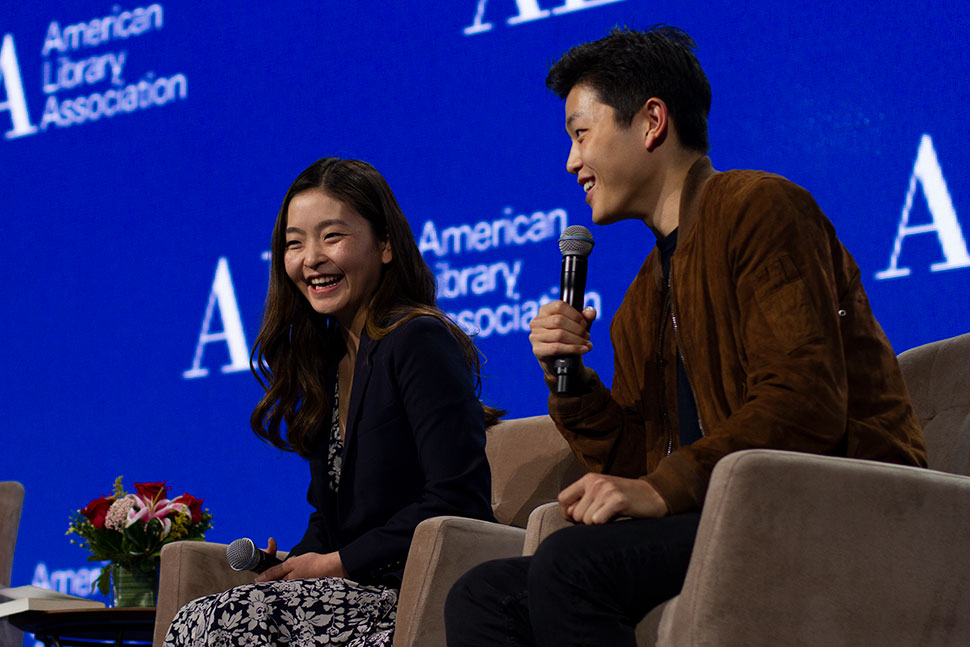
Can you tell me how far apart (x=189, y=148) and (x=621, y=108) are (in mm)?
2473

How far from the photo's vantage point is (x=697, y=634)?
1.37 m

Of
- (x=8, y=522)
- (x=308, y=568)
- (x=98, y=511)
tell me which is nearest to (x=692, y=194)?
(x=308, y=568)

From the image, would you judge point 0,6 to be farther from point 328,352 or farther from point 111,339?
point 328,352

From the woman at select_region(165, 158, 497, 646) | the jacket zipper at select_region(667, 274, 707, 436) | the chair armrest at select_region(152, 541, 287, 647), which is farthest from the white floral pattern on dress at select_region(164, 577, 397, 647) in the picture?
the jacket zipper at select_region(667, 274, 707, 436)

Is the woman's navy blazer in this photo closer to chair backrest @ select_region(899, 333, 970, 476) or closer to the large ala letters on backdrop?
chair backrest @ select_region(899, 333, 970, 476)

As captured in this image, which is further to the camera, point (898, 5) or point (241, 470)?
point (241, 470)

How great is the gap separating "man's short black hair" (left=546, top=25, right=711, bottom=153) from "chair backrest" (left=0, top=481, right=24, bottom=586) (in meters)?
2.14

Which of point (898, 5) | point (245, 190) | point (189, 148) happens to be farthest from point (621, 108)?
point (189, 148)

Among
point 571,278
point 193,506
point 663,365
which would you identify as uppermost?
point 571,278

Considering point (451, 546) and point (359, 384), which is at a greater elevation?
point (359, 384)

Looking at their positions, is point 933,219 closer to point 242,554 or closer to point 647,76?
point 647,76

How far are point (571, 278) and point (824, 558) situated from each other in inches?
20.4

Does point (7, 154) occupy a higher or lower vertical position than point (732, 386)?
higher

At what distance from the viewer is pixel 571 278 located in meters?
1.67
